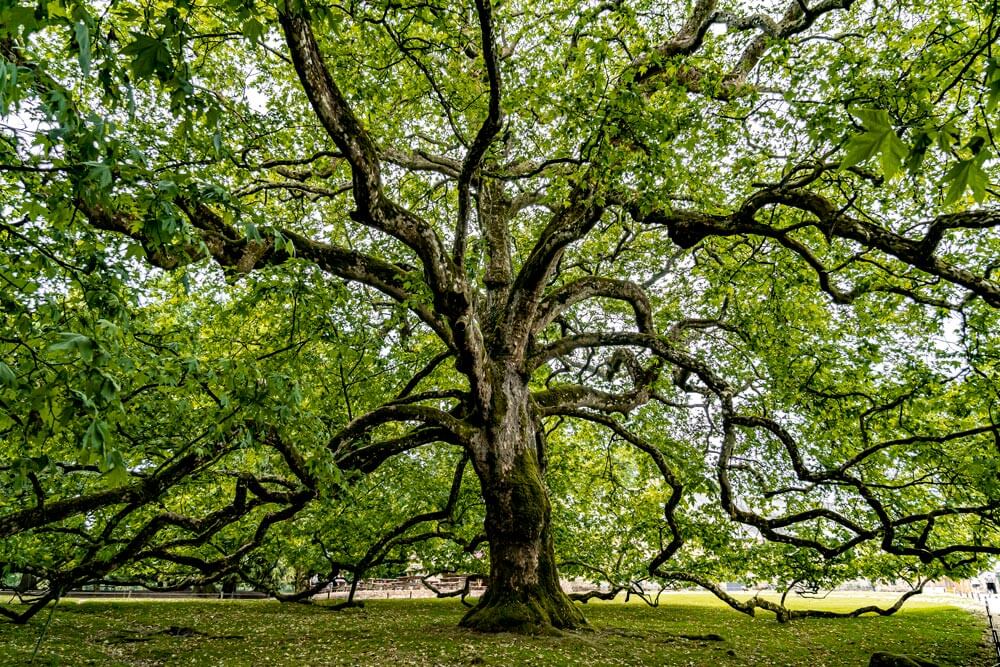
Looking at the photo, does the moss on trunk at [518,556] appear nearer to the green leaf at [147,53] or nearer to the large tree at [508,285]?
the large tree at [508,285]

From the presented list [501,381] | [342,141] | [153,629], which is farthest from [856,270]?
[153,629]

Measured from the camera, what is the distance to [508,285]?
1459cm

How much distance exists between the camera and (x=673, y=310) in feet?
54.1

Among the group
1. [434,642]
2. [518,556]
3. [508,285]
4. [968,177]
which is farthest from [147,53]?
[508,285]

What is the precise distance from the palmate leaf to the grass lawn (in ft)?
28.1

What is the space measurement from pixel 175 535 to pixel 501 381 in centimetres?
1140

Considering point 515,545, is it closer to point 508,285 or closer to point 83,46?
point 508,285

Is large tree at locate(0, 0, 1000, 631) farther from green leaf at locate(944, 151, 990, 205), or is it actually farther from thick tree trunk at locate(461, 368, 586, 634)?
green leaf at locate(944, 151, 990, 205)

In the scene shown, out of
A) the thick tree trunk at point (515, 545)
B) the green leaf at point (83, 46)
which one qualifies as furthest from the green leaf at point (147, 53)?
the thick tree trunk at point (515, 545)

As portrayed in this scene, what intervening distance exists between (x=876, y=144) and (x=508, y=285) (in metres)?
13.0

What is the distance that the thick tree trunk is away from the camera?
10.8 metres

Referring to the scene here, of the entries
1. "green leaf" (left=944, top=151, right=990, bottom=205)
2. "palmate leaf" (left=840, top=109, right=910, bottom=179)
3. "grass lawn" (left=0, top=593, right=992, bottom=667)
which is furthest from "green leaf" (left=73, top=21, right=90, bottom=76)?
"grass lawn" (left=0, top=593, right=992, bottom=667)

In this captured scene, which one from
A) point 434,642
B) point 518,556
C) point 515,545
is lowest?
point 434,642

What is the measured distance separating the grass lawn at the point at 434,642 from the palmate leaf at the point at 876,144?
8.56m
